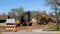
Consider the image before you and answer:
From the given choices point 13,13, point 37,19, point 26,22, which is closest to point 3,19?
point 13,13

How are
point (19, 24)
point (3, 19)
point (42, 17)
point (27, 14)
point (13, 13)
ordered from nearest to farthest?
point (19, 24)
point (27, 14)
point (42, 17)
point (3, 19)
point (13, 13)

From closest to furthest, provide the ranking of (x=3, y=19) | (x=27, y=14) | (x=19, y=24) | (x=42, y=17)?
1. (x=19, y=24)
2. (x=27, y=14)
3. (x=42, y=17)
4. (x=3, y=19)

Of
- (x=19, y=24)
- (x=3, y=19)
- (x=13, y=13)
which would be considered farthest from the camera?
(x=13, y=13)

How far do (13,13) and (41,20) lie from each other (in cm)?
5019

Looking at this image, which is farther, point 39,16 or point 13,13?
point 13,13

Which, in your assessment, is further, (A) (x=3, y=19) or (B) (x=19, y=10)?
(B) (x=19, y=10)

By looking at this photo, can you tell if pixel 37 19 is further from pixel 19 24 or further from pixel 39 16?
pixel 19 24

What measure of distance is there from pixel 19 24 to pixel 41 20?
886 cm

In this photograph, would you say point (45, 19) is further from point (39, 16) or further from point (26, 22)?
point (26, 22)

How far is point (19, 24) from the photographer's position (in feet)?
161

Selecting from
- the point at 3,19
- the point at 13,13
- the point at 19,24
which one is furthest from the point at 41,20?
the point at 13,13

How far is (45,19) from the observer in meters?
55.2

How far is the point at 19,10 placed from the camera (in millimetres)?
108688

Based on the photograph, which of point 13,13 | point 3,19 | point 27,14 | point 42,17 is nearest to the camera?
point 27,14
